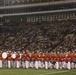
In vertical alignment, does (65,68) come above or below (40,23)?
above

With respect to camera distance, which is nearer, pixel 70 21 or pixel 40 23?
pixel 70 21

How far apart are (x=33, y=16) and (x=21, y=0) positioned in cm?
326

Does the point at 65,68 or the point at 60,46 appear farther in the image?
the point at 60,46

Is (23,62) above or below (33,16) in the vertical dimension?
above

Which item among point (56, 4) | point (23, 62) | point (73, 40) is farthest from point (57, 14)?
point (23, 62)

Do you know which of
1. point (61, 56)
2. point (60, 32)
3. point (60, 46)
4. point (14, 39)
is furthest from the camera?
point (14, 39)

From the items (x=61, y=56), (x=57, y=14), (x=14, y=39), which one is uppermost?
(x=61, y=56)

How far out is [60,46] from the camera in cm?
4419

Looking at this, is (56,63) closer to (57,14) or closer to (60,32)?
(60,32)

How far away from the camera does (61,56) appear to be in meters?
28.1

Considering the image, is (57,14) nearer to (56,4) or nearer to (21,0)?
(56,4)

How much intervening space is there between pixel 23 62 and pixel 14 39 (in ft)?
80.2

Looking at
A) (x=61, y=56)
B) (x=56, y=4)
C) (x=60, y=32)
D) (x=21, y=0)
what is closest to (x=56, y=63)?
(x=61, y=56)

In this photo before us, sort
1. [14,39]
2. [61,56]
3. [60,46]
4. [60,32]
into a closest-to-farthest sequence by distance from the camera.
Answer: [61,56], [60,46], [60,32], [14,39]
